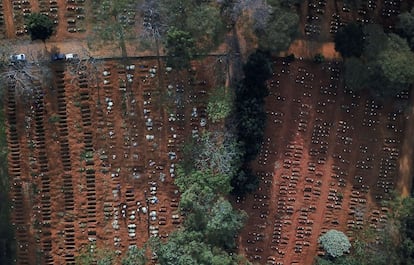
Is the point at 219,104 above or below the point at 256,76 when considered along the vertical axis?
below

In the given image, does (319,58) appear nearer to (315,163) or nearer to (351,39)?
(351,39)

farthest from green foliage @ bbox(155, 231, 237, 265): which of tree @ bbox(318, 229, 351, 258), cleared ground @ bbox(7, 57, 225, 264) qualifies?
tree @ bbox(318, 229, 351, 258)

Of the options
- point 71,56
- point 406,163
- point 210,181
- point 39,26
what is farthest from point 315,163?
point 39,26

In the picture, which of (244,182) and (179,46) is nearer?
(179,46)

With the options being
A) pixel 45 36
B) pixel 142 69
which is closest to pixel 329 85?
pixel 142 69

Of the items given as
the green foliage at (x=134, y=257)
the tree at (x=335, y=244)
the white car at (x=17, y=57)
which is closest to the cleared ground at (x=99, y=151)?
the green foliage at (x=134, y=257)
